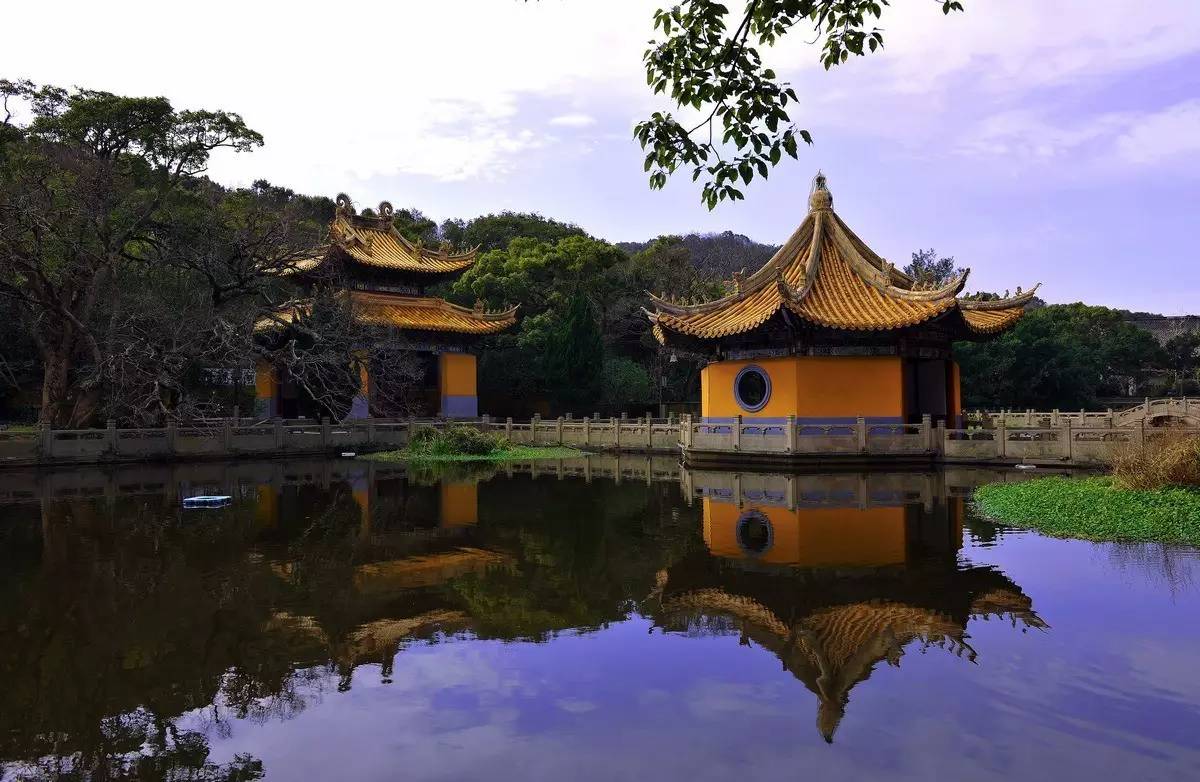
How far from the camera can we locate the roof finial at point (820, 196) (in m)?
25.3

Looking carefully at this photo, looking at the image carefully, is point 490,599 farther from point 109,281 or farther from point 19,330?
point 19,330

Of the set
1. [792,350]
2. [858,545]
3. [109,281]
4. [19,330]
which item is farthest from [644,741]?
[19,330]

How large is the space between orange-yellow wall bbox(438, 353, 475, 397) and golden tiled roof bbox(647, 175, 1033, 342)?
1138 cm

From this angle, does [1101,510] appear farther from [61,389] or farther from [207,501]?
[61,389]

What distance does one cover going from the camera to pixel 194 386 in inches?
1378

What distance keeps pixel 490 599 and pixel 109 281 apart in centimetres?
2266

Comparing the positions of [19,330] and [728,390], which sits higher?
[19,330]

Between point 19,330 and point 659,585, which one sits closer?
point 659,585

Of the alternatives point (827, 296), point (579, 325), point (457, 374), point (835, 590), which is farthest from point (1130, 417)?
point (457, 374)

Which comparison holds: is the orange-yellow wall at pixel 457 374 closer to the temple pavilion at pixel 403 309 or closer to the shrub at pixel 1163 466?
the temple pavilion at pixel 403 309

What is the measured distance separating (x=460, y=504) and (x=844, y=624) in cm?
888

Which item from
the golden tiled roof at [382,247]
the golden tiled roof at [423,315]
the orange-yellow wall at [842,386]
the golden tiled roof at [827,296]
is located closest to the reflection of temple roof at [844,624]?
the orange-yellow wall at [842,386]

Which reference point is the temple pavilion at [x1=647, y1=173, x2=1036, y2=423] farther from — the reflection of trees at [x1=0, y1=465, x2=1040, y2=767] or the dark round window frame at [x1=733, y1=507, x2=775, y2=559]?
the reflection of trees at [x1=0, y1=465, x2=1040, y2=767]

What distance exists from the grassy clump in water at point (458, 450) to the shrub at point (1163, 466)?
1597 centimetres
